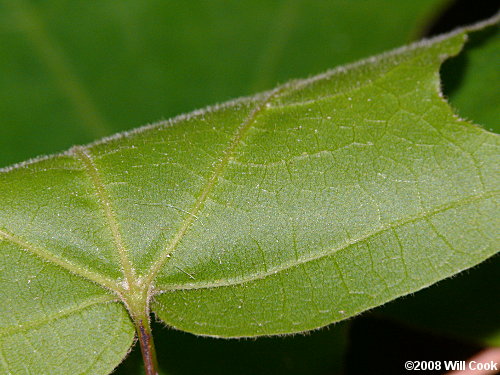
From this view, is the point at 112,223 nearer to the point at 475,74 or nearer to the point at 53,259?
the point at 53,259

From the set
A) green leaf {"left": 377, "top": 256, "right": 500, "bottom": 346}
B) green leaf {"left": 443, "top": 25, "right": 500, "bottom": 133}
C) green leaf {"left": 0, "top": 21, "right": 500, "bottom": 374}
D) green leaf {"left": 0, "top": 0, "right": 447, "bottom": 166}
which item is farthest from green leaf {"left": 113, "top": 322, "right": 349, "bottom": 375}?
green leaf {"left": 0, "top": 0, "right": 447, "bottom": 166}

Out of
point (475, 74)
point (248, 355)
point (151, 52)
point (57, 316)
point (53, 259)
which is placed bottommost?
point (57, 316)

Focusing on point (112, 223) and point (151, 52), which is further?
point (151, 52)

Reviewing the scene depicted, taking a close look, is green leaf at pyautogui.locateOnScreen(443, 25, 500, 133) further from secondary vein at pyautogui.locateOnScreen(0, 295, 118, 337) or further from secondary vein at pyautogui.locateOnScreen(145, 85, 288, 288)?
secondary vein at pyautogui.locateOnScreen(0, 295, 118, 337)

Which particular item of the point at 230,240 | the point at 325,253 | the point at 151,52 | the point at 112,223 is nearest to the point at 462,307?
the point at 325,253

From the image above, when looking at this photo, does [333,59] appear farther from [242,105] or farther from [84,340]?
[84,340]

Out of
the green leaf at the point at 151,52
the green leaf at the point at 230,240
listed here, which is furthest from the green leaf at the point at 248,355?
the green leaf at the point at 151,52

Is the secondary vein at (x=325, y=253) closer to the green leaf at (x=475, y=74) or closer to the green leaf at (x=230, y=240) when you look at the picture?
the green leaf at (x=230, y=240)

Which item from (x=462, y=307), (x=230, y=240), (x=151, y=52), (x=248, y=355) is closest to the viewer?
(x=230, y=240)
